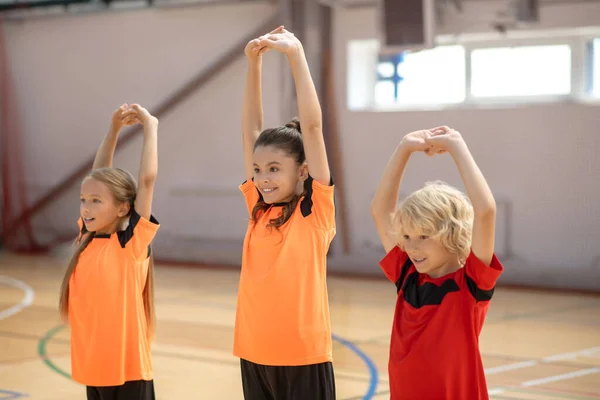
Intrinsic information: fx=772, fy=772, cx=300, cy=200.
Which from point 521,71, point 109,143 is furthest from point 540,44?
point 109,143

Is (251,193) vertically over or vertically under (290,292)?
over

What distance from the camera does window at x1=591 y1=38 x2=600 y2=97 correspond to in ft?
22.7

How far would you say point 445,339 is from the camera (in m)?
1.98

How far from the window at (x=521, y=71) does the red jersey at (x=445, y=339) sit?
5589 mm

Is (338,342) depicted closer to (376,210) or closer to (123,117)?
(123,117)

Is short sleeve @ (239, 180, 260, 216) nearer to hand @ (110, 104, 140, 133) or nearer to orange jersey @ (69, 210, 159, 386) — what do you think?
orange jersey @ (69, 210, 159, 386)

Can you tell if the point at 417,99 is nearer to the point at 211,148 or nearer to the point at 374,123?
the point at 374,123

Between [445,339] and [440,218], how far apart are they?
0.31 metres

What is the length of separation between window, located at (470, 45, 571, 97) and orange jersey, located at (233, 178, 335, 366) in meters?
5.38

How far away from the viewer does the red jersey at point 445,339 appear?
6.45 feet

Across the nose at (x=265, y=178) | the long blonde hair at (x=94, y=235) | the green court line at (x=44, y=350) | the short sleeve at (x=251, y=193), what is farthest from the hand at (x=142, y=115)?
the green court line at (x=44, y=350)

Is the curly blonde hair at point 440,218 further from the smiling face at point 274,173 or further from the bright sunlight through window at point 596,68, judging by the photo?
the bright sunlight through window at point 596,68

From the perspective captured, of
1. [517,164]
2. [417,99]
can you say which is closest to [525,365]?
[517,164]

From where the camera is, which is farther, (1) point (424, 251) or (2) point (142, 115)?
(2) point (142, 115)
